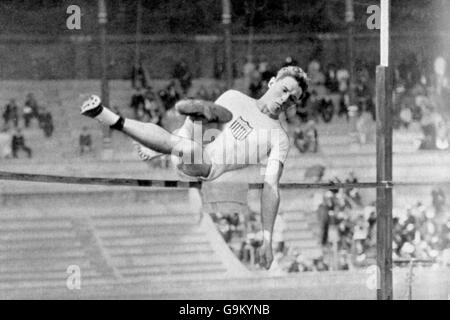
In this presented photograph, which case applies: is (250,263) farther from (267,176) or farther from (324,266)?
(267,176)

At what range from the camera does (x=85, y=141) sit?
1116cm

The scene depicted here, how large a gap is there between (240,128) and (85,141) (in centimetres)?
431

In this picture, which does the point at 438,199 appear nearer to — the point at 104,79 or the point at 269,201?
the point at 104,79

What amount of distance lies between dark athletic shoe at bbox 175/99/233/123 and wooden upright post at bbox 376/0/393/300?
4.79 ft

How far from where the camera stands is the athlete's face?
6.91 meters

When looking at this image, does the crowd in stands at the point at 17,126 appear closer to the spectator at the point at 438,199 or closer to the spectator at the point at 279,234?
the spectator at the point at 279,234

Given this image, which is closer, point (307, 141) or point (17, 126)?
point (17, 126)

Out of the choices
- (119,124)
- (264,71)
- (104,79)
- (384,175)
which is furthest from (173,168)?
(119,124)

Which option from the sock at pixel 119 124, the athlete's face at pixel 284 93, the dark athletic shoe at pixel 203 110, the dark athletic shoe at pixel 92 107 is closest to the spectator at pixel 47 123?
the athlete's face at pixel 284 93

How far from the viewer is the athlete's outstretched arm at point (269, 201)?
6.94 meters

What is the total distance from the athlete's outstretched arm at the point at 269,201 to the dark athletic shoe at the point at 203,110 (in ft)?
1.44

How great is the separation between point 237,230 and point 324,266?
33.8 inches

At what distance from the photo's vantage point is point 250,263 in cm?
1190
